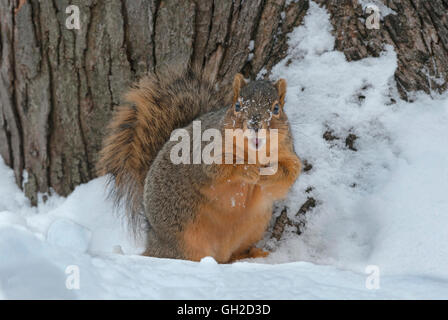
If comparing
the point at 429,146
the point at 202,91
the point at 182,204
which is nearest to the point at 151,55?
the point at 202,91

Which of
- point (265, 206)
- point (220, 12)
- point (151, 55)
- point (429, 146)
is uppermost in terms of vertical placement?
point (220, 12)

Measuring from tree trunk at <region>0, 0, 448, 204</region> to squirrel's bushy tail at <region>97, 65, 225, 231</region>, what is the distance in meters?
0.10

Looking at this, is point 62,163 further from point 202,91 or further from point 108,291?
point 108,291

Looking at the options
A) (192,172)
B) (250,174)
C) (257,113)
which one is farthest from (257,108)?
(192,172)

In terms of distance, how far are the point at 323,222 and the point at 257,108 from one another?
1.68 feet

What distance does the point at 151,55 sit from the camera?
6.84 ft

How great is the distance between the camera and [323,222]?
1.79m

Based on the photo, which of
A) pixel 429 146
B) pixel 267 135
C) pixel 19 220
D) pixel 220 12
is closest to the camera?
pixel 19 220

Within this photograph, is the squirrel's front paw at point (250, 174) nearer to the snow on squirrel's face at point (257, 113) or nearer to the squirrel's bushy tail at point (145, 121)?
the snow on squirrel's face at point (257, 113)

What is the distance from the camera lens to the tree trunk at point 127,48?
6.17ft

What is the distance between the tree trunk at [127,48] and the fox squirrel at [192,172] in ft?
0.44

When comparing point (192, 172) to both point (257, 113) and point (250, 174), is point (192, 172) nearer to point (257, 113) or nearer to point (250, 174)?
point (250, 174)

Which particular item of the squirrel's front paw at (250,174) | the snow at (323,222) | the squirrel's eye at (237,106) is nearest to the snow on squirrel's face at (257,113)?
the squirrel's eye at (237,106)

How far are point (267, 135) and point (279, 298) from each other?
624 millimetres
